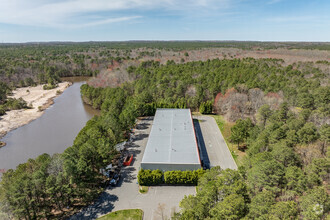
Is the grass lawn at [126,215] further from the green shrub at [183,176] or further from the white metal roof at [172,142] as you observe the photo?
the white metal roof at [172,142]

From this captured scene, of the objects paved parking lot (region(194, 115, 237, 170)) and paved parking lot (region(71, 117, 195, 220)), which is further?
paved parking lot (region(194, 115, 237, 170))

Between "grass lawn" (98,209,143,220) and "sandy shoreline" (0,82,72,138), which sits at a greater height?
"sandy shoreline" (0,82,72,138)

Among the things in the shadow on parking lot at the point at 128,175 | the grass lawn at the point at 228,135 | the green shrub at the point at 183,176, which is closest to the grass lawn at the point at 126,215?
the shadow on parking lot at the point at 128,175

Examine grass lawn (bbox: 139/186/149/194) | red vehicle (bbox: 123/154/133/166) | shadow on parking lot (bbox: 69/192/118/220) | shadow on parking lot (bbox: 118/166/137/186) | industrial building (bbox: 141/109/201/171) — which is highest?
industrial building (bbox: 141/109/201/171)

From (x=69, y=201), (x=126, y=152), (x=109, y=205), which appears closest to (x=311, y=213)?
(x=109, y=205)

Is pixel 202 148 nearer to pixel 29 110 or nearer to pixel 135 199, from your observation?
pixel 135 199

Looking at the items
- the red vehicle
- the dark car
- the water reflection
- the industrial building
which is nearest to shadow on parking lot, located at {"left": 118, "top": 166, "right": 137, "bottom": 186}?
the dark car

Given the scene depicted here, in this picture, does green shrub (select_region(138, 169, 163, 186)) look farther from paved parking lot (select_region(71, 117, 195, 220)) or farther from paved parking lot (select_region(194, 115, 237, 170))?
paved parking lot (select_region(194, 115, 237, 170))
